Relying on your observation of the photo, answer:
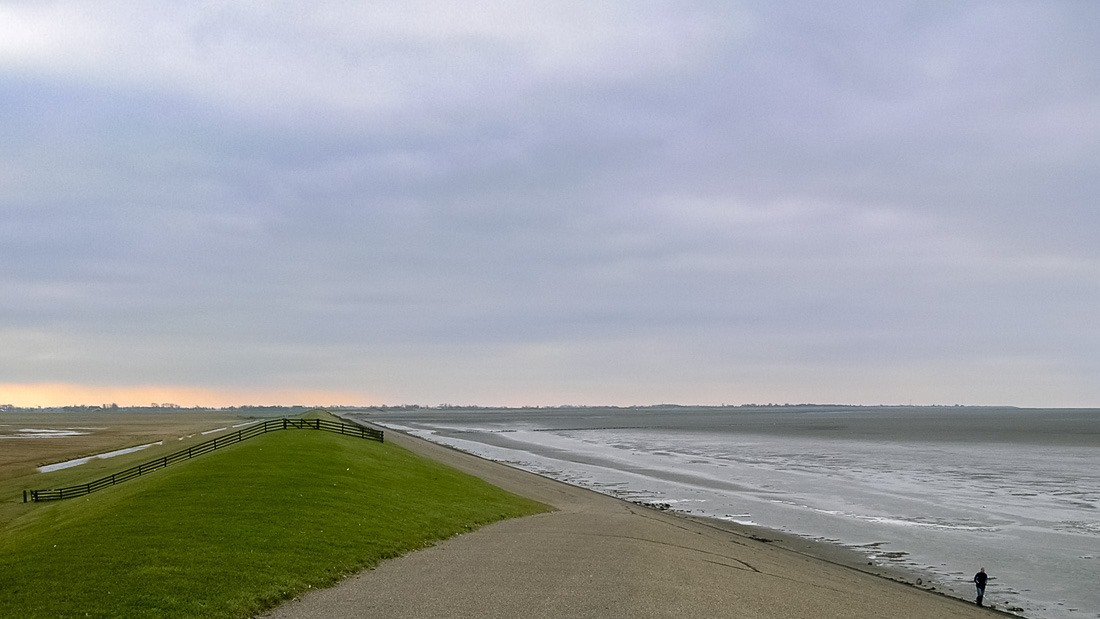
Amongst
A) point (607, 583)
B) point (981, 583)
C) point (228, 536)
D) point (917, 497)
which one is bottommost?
point (917, 497)

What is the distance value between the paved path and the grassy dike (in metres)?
1.23

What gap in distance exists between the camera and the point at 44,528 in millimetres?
29266

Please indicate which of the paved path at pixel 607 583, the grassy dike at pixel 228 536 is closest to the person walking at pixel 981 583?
the paved path at pixel 607 583

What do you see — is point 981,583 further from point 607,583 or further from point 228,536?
point 228,536

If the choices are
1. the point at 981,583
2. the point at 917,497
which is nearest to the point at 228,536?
the point at 981,583

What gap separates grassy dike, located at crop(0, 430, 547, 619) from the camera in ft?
58.5

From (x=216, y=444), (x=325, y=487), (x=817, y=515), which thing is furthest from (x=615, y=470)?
(x=325, y=487)

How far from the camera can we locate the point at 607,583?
2123cm

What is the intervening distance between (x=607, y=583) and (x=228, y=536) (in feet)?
37.5

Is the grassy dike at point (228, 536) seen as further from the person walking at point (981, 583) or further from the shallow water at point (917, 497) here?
the person walking at point (981, 583)

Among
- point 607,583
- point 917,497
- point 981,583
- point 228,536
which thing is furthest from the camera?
point 917,497

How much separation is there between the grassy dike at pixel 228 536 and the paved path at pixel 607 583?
4.02 feet

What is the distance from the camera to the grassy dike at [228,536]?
1782 centimetres

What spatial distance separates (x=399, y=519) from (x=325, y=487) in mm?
5207
